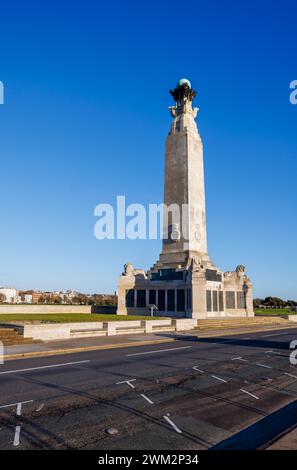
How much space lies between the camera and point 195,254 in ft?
176

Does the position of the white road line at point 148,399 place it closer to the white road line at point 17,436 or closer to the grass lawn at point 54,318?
the white road line at point 17,436

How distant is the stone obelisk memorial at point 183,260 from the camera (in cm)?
5172

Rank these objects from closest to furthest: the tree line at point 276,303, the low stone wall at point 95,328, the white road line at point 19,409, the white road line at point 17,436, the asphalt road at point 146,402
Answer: the white road line at point 17,436 → the asphalt road at point 146,402 → the white road line at point 19,409 → the low stone wall at point 95,328 → the tree line at point 276,303

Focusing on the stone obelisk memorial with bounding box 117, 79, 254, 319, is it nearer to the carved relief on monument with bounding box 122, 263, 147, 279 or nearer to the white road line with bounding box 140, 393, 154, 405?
the carved relief on monument with bounding box 122, 263, 147, 279

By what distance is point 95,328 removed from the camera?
31.5m

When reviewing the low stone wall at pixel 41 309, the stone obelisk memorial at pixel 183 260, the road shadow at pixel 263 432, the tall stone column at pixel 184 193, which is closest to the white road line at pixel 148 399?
the road shadow at pixel 263 432

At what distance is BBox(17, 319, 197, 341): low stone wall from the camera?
2647cm

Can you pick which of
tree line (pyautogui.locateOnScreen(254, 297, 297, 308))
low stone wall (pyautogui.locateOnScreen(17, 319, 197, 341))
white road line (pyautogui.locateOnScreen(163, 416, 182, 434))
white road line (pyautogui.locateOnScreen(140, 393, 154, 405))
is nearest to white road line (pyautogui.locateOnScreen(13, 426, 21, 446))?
white road line (pyautogui.locateOnScreen(163, 416, 182, 434))

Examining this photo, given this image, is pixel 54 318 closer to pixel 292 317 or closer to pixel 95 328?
pixel 95 328

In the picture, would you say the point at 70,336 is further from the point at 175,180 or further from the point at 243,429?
the point at 175,180

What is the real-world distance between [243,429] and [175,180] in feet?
163

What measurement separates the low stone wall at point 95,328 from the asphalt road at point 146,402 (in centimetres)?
668

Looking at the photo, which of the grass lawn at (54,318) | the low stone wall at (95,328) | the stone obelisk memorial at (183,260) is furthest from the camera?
the stone obelisk memorial at (183,260)

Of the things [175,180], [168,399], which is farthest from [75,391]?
[175,180]
